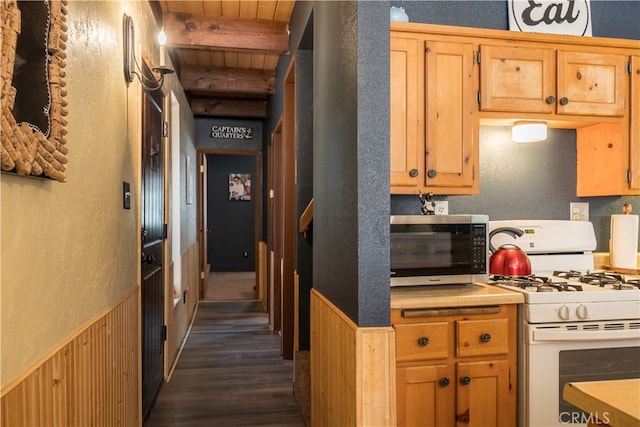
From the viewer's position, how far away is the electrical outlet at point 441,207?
9.02ft

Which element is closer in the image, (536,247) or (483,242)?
(483,242)

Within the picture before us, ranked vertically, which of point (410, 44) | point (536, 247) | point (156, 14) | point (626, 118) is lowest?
point (536, 247)

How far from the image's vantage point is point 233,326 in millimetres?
4809

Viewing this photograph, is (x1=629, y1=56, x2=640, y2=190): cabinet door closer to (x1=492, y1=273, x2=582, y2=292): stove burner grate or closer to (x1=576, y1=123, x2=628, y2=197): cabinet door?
(x1=576, y1=123, x2=628, y2=197): cabinet door

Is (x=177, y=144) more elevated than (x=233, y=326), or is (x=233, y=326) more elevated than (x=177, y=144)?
(x=177, y=144)

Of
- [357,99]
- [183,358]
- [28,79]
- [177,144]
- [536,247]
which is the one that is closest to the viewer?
[28,79]

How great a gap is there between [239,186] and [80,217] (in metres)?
8.06

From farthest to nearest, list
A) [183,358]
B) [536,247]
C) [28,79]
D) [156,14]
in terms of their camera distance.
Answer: [183,358] < [156,14] < [536,247] < [28,79]

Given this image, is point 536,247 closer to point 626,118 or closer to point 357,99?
point 626,118

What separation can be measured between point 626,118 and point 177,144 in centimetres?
337

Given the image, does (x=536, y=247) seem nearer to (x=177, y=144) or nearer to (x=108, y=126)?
(x=108, y=126)

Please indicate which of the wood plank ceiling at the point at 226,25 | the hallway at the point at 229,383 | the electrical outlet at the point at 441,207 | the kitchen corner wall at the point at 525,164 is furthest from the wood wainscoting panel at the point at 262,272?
the kitchen corner wall at the point at 525,164

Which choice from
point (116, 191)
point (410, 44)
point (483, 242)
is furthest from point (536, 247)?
point (116, 191)

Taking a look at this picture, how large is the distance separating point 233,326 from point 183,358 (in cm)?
106
